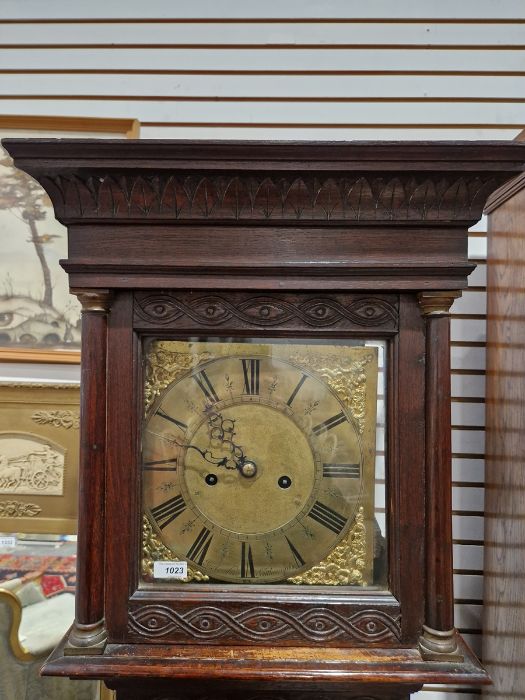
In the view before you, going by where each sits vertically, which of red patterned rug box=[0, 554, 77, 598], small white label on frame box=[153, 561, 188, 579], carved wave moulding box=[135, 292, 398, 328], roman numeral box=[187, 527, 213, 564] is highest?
carved wave moulding box=[135, 292, 398, 328]

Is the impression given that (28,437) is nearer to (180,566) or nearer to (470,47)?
(180,566)

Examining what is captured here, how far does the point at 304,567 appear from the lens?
0.92 metres

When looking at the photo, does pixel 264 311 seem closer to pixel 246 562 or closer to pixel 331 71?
pixel 246 562

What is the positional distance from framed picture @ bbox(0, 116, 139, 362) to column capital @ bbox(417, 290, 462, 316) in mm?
1048

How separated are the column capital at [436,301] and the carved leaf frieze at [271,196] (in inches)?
5.5

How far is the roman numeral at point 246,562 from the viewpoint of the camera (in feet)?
3.00

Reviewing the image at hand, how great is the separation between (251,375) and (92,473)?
1.15 ft

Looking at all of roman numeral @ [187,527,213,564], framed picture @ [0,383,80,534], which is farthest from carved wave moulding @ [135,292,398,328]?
framed picture @ [0,383,80,534]

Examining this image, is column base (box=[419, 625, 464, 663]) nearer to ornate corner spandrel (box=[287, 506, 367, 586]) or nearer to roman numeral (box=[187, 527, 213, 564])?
ornate corner spandrel (box=[287, 506, 367, 586])

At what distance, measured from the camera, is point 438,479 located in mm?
885

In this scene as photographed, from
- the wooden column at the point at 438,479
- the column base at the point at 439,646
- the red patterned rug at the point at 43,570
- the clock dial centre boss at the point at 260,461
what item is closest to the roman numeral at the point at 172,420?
the clock dial centre boss at the point at 260,461

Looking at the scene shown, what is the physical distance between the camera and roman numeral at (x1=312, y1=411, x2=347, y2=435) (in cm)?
92

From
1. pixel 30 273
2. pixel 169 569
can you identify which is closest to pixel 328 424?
pixel 169 569

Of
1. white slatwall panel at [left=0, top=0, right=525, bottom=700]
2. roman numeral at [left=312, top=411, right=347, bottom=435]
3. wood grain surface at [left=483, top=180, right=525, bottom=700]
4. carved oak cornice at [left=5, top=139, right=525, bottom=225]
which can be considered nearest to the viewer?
carved oak cornice at [left=5, top=139, right=525, bottom=225]
